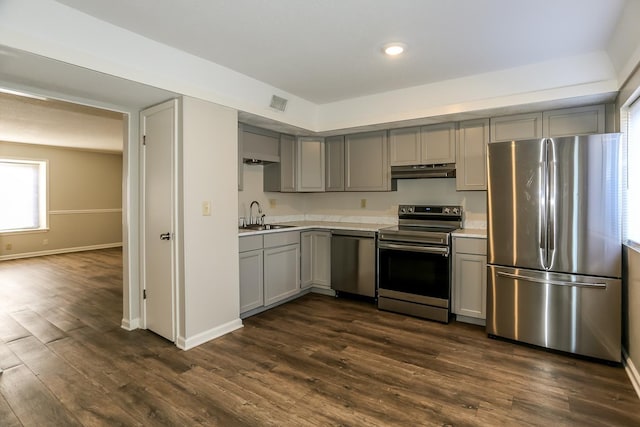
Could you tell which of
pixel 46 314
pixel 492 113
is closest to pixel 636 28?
pixel 492 113

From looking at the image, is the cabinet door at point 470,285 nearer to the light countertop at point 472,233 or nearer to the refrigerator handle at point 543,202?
the light countertop at point 472,233

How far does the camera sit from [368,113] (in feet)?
13.0

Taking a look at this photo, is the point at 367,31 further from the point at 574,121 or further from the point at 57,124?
the point at 57,124

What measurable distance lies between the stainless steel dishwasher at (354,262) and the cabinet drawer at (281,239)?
1.53 feet

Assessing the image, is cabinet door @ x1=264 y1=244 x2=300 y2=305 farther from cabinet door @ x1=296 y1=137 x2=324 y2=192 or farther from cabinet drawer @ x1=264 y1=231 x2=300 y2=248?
cabinet door @ x1=296 y1=137 x2=324 y2=192

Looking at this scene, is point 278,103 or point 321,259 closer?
point 278,103

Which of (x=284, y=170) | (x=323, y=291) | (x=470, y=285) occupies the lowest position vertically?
(x=323, y=291)

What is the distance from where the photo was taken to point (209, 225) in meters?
3.10

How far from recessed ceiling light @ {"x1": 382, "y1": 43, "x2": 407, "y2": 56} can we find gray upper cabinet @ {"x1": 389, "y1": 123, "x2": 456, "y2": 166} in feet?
4.14

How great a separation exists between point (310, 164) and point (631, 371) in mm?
3619

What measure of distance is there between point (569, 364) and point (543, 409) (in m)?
0.81

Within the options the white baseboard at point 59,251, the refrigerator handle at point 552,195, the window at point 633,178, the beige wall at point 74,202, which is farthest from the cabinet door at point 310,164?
the white baseboard at point 59,251

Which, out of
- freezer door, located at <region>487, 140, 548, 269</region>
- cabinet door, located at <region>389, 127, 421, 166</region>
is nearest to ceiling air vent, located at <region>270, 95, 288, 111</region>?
cabinet door, located at <region>389, 127, 421, 166</region>

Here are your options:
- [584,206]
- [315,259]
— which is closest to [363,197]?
[315,259]
